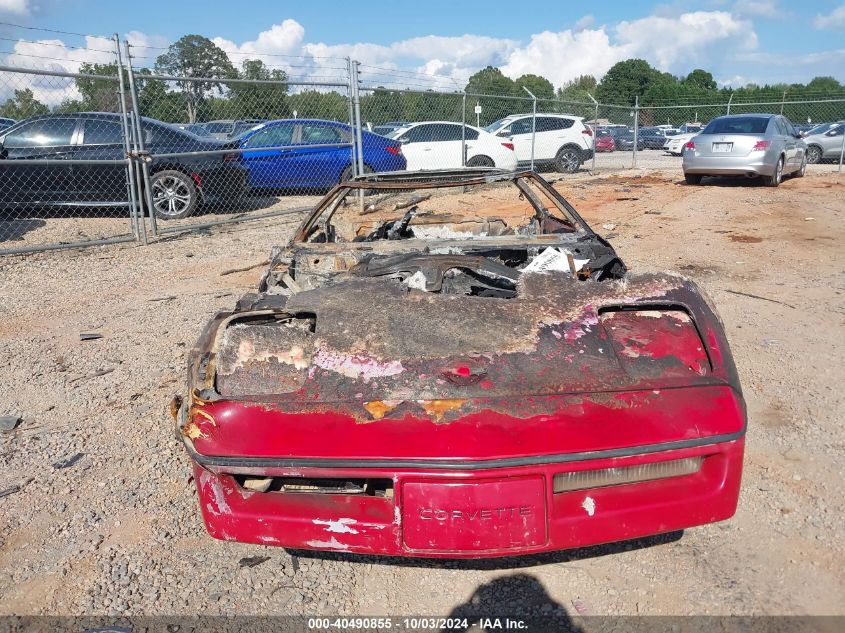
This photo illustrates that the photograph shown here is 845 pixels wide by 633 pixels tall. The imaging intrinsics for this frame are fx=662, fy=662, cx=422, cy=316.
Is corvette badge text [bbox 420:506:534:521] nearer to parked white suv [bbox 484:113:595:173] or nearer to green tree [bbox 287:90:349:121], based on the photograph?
green tree [bbox 287:90:349:121]

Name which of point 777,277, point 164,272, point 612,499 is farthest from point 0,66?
point 777,277

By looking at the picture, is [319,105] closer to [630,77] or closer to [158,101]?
[158,101]

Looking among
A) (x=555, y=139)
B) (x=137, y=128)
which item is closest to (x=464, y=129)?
(x=555, y=139)

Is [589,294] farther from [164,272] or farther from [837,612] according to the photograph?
[164,272]

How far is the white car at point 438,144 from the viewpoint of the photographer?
13398mm

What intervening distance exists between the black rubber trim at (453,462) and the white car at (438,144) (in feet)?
38.6

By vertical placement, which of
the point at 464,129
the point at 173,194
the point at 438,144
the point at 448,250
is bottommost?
the point at 173,194

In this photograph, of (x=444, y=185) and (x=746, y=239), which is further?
(x=746, y=239)

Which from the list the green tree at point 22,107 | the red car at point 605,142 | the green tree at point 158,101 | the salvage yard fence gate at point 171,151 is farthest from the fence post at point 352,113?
the red car at point 605,142

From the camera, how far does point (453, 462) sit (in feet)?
6.16

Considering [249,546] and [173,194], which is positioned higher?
[173,194]

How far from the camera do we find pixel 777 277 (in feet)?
21.1

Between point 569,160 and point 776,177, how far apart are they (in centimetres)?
578

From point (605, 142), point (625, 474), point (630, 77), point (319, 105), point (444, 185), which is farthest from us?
point (630, 77)
